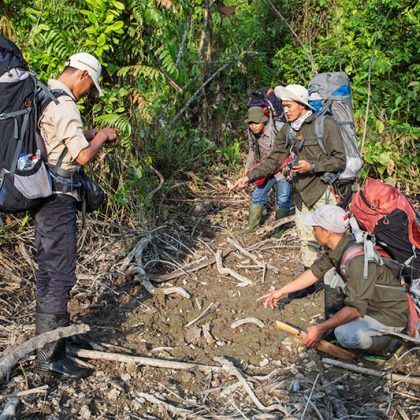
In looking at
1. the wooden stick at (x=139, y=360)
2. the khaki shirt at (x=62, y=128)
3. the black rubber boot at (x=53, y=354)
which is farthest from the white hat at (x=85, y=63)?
the wooden stick at (x=139, y=360)

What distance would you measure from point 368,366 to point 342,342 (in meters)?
0.27

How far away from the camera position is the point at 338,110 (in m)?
4.57

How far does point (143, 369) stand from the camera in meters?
3.72

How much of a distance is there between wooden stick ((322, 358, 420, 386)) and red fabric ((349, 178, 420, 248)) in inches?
38.4

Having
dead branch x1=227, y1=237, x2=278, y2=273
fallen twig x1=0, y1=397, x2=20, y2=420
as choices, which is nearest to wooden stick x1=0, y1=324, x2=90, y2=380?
fallen twig x1=0, y1=397, x2=20, y2=420

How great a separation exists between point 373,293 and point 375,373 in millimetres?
576

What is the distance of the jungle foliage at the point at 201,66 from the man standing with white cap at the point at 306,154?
1.65 m

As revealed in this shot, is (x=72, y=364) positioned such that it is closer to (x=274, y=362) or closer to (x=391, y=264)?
(x=274, y=362)

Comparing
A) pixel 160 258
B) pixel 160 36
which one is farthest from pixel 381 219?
pixel 160 36

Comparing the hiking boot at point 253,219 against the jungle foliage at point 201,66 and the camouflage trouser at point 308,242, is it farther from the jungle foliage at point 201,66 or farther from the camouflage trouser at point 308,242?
the camouflage trouser at point 308,242

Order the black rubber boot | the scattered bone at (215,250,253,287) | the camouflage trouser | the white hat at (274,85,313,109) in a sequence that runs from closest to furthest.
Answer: the black rubber boot, the white hat at (274,85,313,109), the camouflage trouser, the scattered bone at (215,250,253,287)

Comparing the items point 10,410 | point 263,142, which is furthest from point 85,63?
point 263,142

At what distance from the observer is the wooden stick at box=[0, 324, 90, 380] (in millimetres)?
3268

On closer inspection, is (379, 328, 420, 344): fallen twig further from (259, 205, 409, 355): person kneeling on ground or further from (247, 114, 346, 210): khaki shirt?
(247, 114, 346, 210): khaki shirt
